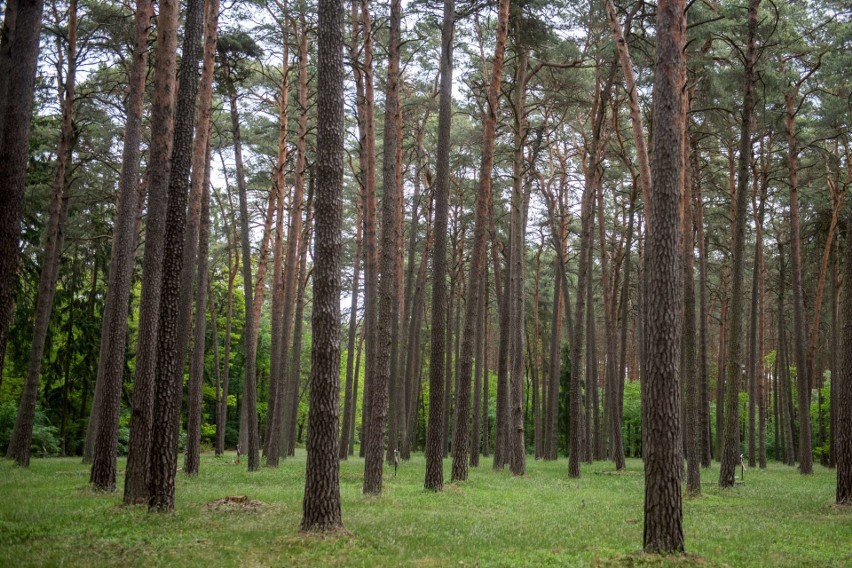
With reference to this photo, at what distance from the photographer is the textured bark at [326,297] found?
9.20 m

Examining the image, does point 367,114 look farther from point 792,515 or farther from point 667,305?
point 792,515

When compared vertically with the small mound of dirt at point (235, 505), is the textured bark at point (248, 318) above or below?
above

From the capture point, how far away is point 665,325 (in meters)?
8.36

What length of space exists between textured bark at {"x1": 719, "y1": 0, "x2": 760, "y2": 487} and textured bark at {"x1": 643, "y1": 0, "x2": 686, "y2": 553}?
309 inches

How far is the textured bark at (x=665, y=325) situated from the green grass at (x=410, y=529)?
565 mm

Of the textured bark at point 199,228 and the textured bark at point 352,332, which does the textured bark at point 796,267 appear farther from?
the textured bark at point 199,228

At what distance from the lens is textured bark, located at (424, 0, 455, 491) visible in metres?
14.9

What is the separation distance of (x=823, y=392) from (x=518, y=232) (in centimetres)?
2571

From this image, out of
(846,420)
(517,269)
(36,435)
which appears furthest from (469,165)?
(36,435)

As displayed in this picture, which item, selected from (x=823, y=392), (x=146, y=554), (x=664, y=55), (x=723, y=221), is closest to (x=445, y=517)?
(x=146, y=554)

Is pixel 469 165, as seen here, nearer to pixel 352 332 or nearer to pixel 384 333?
pixel 352 332

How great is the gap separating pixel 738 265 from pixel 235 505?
12171mm

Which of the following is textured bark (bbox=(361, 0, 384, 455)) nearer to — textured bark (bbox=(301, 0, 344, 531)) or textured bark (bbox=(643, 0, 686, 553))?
textured bark (bbox=(301, 0, 344, 531))

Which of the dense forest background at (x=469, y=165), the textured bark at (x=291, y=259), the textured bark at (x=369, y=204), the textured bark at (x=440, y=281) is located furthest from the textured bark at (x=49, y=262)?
the textured bark at (x=440, y=281)
